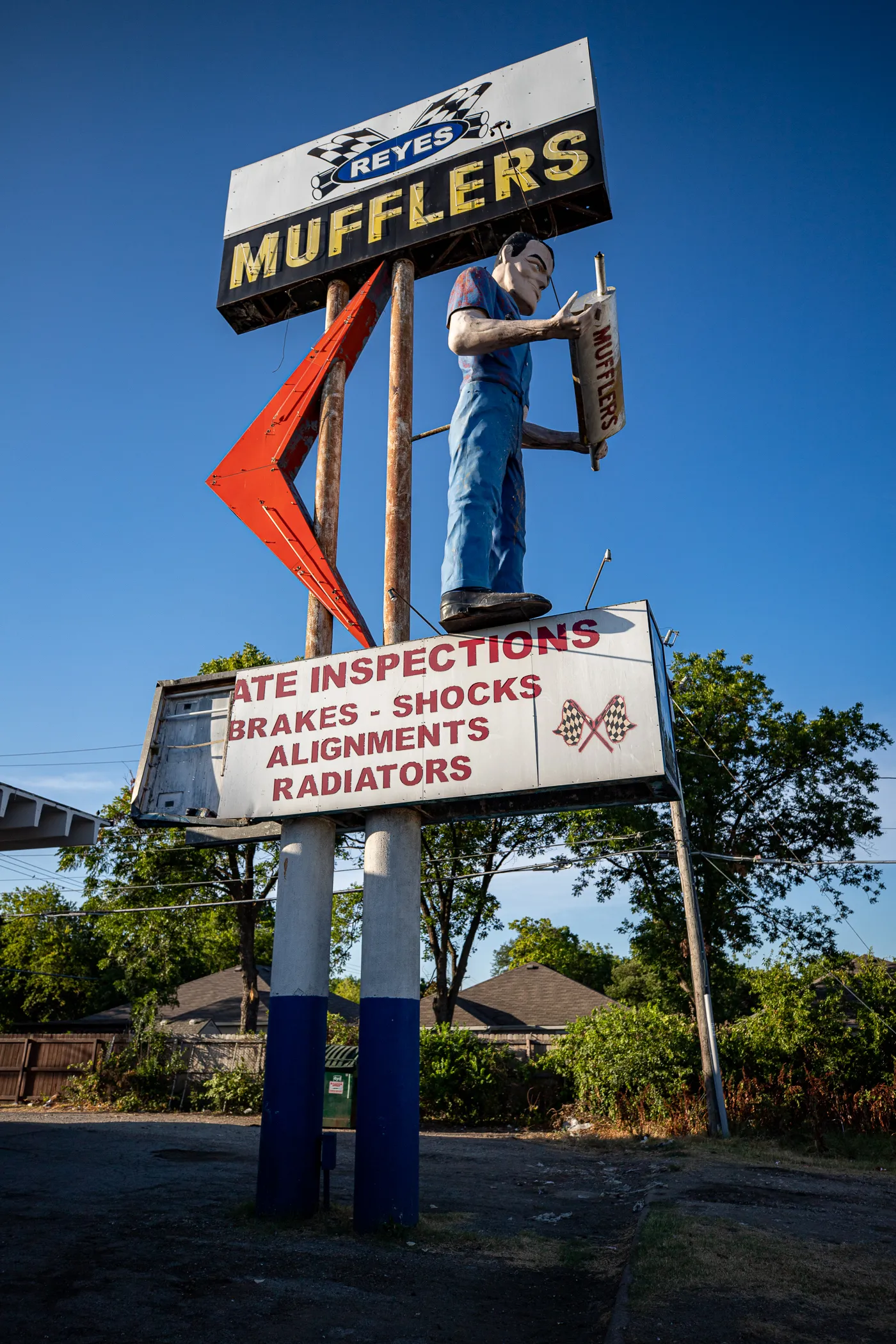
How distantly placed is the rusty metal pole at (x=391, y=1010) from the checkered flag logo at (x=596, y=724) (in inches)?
71.3

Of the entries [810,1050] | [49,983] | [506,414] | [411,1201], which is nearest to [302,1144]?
[411,1201]

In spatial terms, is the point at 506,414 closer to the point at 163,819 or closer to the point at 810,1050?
the point at 163,819

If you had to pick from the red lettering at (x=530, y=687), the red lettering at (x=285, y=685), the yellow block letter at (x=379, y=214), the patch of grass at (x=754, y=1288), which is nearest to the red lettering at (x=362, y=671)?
the red lettering at (x=285, y=685)

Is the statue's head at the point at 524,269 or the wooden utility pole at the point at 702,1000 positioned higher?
the statue's head at the point at 524,269

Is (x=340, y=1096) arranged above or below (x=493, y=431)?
below

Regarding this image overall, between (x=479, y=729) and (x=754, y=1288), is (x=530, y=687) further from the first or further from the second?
(x=754, y=1288)

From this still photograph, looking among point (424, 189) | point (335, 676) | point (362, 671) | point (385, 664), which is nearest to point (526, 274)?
point (424, 189)

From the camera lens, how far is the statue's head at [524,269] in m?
9.65

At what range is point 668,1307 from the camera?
5.29 metres

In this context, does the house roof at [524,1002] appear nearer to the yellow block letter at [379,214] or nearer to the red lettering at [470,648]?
the red lettering at [470,648]

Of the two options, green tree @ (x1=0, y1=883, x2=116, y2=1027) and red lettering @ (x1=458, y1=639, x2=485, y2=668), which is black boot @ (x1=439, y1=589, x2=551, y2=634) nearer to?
red lettering @ (x1=458, y1=639, x2=485, y2=668)

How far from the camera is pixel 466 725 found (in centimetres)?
830

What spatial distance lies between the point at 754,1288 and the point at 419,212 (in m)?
11.5

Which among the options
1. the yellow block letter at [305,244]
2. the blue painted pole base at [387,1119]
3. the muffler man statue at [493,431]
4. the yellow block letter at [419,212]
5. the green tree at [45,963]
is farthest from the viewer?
the green tree at [45,963]
